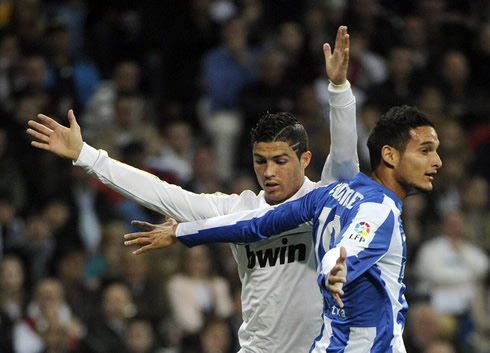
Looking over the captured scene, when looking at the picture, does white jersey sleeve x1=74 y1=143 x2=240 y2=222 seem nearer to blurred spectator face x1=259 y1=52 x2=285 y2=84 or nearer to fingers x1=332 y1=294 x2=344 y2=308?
fingers x1=332 y1=294 x2=344 y2=308

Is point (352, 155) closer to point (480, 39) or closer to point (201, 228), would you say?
point (201, 228)

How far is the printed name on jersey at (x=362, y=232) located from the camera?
3975mm

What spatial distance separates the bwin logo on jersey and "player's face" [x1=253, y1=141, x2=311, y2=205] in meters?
0.25

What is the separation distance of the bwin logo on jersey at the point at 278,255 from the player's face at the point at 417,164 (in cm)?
74

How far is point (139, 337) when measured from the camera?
8375 millimetres

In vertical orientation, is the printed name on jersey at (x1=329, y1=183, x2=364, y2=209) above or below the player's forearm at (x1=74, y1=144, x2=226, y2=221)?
below

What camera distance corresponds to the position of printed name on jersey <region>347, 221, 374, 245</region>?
13.0ft

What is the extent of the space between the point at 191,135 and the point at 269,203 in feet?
18.3

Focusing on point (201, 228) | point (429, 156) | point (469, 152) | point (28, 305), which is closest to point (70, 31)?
point (28, 305)

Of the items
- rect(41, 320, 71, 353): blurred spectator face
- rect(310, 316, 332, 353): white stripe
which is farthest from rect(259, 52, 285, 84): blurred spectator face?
rect(310, 316, 332, 353): white stripe

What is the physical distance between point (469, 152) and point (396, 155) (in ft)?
22.0

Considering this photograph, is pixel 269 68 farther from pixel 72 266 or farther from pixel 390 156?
pixel 390 156

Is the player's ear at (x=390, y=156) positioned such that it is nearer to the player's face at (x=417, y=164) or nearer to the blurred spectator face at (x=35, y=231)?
the player's face at (x=417, y=164)

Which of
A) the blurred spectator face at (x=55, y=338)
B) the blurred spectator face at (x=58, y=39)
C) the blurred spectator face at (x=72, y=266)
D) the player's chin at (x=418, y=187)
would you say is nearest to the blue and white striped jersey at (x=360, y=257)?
the player's chin at (x=418, y=187)
